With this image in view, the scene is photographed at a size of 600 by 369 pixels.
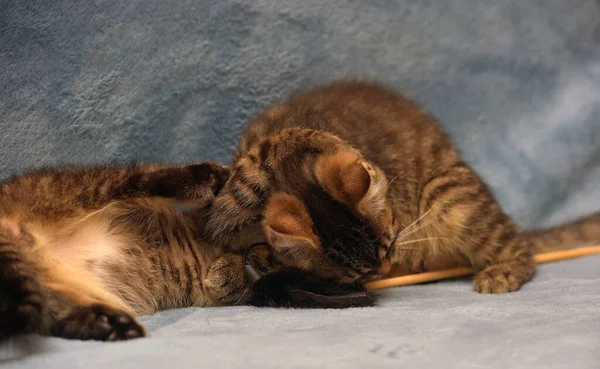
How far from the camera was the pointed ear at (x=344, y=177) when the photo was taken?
1664 millimetres

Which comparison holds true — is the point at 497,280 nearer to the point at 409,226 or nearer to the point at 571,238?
the point at 409,226

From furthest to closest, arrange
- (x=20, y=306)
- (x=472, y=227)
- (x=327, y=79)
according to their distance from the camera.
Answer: (x=327, y=79), (x=472, y=227), (x=20, y=306)

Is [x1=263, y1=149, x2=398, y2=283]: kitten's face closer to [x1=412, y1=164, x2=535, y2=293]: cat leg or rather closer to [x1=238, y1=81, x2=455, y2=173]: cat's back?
[x1=238, y1=81, x2=455, y2=173]: cat's back

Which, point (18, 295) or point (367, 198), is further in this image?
point (367, 198)

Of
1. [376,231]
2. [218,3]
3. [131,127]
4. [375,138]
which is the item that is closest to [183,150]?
[131,127]

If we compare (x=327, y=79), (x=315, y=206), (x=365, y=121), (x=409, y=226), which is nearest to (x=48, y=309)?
(x=315, y=206)

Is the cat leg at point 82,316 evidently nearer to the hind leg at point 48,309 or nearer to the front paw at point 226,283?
the hind leg at point 48,309

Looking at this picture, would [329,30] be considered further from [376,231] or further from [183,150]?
[376,231]

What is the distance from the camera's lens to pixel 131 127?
2.30 m

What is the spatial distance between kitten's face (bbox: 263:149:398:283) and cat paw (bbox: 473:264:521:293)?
387mm

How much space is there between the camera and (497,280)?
6.38ft

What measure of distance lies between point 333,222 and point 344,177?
0.39 feet

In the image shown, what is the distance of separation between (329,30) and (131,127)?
820mm

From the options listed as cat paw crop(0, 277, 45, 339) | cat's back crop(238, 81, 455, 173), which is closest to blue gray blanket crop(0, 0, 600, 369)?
cat paw crop(0, 277, 45, 339)
